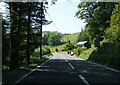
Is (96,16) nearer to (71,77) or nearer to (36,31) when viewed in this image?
(36,31)

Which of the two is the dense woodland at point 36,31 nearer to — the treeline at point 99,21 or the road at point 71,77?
the treeline at point 99,21

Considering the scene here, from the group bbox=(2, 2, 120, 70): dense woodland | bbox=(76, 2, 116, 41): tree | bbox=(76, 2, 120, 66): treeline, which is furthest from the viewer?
bbox=(76, 2, 116, 41): tree

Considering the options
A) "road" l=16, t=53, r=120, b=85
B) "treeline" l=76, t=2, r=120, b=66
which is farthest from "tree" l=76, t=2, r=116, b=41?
"road" l=16, t=53, r=120, b=85

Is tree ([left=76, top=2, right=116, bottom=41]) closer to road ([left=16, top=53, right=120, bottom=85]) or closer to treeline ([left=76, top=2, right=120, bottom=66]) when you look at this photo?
treeline ([left=76, top=2, right=120, bottom=66])

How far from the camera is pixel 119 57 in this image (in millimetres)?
18734

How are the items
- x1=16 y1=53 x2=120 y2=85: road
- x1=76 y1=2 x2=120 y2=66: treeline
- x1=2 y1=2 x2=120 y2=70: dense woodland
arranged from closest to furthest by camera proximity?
x1=16 y1=53 x2=120 y2=85: road < x1=2 y1=2 x2=120 y2=70: dense woodland < x1=76 y1=2 x2=120 y2=66: treeline

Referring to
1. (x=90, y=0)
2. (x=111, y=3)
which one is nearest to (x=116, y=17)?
(x=111, y=3)

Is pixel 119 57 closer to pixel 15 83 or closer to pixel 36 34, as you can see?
pixel 15 83

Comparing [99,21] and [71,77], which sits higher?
[99,21]

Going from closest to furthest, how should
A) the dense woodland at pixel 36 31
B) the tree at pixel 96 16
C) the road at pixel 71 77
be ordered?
the road at pixel 71 77 < the dense woodland at pixel 36 31 < the tree at pixel 96 16

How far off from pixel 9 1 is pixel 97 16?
2375 centimetres

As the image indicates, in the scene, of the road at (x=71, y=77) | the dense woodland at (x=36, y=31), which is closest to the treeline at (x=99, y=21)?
the dense woodland at (x=36, y=31)

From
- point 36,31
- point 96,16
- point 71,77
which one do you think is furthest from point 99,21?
point 71,77

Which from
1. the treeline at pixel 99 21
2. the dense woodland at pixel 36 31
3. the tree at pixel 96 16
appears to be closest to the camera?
the dense woodland at pixel 36 31
